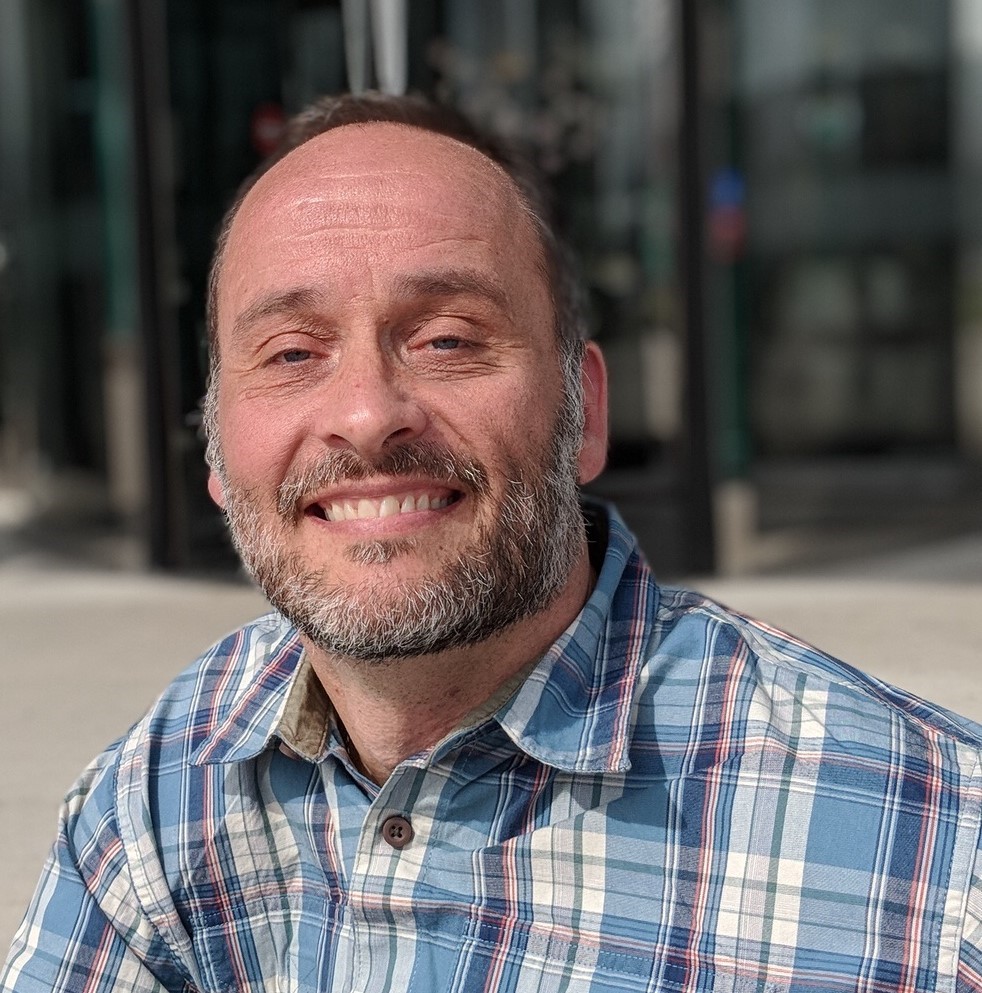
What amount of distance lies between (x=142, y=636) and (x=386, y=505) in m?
2.43

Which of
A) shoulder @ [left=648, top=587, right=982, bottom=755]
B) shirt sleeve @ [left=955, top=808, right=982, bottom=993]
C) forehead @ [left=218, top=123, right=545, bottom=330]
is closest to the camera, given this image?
shirt sleeve @ [left=955, top=808, right=982, bottom=993]

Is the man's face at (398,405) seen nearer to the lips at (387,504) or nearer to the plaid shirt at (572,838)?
the lips at (387,504)

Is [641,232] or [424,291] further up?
[424,291]

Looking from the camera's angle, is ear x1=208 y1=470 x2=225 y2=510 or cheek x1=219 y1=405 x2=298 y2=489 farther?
ear x1=208 y1=470 x2=225 y2=510

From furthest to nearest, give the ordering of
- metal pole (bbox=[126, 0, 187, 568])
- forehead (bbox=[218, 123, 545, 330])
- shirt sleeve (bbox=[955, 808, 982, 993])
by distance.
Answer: metal pole (bbox=[126, 0, 187, 568]) < forehead (bbox=[218, 123, 545, 330]) < shirt sleeve (bbox=[955, 808, 982, 993])

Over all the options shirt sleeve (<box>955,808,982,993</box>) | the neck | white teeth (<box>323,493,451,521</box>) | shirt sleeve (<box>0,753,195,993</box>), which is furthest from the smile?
shirt sleeve (<box>955,808,982,993</box>)

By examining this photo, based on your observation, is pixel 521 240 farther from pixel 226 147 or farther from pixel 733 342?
pixel 733 342

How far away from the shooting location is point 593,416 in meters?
1.69

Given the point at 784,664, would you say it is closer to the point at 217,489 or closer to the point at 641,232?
the point at 217,489

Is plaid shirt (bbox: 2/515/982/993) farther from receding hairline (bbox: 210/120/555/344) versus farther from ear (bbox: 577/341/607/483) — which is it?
receding hairline (bbox: 210/120/555/344)

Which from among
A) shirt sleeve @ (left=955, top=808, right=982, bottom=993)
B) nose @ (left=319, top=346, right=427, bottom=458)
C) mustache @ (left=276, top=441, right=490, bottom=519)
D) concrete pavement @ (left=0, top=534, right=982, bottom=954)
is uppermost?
nose @ (left=319, top=346, right=427, bottom=458)

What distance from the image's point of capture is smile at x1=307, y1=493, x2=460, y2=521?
1434 mm

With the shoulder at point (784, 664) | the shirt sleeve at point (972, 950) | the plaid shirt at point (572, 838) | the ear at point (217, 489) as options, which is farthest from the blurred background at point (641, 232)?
the shirt sleeve at point (972, 950)

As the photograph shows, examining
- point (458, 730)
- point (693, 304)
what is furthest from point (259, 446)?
point (693, 304)
